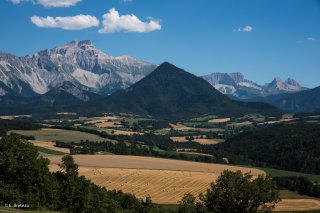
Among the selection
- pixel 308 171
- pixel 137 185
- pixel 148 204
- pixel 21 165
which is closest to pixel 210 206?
pixel 148 204

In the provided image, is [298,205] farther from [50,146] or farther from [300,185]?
[50,146]

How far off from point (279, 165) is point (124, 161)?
56.6 meters

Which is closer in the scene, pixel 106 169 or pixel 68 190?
pixel 68 190

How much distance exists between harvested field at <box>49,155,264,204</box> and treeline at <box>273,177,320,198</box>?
51.7ft

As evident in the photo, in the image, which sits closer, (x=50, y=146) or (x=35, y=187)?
(x=35, y=187)

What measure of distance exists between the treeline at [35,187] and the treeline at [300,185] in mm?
64259

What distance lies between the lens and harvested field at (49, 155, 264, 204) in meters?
100

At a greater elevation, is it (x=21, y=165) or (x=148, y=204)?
(x=21, y=165)

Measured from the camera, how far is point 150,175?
Answer: 11662 centimetres

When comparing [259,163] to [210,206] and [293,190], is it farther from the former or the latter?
[210,206]

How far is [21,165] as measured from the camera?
52.1 m

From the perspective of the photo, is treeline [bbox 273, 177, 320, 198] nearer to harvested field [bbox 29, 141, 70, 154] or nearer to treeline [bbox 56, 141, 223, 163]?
treeline [bbox 56, 141, 223, 163]

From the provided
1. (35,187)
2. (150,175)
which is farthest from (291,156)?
(35,187)

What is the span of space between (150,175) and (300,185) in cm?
3502
